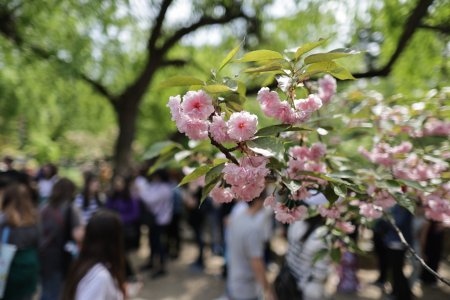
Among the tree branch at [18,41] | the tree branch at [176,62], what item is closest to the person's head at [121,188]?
the tree branch at [18,41]

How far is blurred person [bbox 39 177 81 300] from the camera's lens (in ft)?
12.2

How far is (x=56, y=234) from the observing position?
12.2ft

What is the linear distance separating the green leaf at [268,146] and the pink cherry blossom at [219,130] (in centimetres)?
8

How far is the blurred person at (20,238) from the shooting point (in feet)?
10.5

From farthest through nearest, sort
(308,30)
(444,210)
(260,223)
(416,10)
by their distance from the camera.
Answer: (308,30), (416,10), (260,223), (444,210)

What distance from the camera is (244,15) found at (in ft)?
20.4

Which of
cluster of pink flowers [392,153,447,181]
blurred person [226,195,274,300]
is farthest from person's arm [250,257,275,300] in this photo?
cluster of pink flowers [392,153,447,181]

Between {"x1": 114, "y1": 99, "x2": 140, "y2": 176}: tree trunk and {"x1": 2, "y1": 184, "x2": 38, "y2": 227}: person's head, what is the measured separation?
142 inches

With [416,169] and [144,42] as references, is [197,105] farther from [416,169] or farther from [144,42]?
[144,42]

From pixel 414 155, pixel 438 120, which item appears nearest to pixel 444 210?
pixel 414 155

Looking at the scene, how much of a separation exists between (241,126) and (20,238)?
2858mm

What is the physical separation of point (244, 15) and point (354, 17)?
2212 mm

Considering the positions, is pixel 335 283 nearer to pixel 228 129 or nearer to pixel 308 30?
pixel 308 30

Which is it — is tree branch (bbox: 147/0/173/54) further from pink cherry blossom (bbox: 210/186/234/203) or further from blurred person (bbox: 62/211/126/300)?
pink cherry blossom (bbox: 210/186/234/203)
